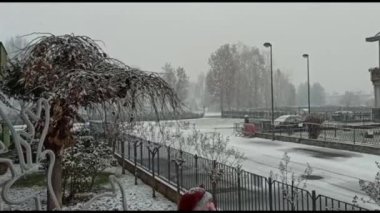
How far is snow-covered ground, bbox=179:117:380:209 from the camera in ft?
37.2

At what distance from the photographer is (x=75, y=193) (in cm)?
1083

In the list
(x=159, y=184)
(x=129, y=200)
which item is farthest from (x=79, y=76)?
(x=159, y=184)

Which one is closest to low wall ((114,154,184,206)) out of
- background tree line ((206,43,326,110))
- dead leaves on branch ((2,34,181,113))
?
dead leaves on branch ((2,34,181,113))

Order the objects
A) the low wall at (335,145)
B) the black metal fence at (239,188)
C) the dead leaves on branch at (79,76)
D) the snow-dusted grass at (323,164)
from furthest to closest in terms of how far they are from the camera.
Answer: the low wall at (335,145), the snow-dusted grass at (323,164), the black metal fence at (239,188), the dead leaves on branch at (79,76)

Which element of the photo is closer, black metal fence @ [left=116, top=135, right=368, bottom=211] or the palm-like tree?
the palm-like tree

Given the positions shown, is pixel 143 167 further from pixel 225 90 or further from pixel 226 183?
pixel 225 90

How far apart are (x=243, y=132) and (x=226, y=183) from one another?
18.3m

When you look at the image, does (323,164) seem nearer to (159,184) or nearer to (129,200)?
(159,184)

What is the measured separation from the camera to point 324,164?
50.7ft

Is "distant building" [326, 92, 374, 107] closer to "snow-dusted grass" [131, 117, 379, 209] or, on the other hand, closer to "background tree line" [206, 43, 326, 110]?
"background tree line" [206, 43, 326, 110]

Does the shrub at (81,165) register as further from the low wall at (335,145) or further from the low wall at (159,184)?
the low wall at (335,145)

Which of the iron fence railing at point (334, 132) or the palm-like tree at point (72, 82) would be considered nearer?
the palm-like tree at point (72, 82)

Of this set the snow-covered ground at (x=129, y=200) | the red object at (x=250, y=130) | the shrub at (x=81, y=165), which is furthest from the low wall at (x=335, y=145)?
the shrub at (x=81, y=165)

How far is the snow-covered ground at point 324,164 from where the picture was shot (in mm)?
11344
